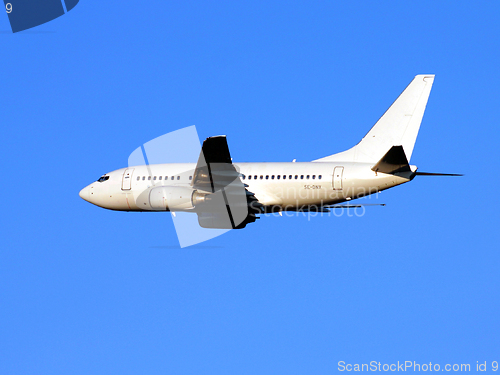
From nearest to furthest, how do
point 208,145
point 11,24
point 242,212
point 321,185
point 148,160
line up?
point 11,24
point 208,145
point 321,185
point 242,212
point 148,160

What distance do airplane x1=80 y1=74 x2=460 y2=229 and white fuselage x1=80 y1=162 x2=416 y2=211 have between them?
0.05 m

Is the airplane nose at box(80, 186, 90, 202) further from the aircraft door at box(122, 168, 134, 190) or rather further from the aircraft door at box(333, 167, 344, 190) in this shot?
the aircraft door at box(333, 167, 344, 190)

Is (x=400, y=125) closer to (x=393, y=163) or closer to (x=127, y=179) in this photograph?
(x=393, y=163)

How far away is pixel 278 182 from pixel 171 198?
19.5ft

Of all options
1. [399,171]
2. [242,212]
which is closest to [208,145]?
[242,212]

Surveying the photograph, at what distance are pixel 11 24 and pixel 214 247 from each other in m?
14.6

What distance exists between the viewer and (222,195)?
31703 mm

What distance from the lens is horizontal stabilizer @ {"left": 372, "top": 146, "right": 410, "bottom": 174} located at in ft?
89.0

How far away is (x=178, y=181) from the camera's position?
113ft

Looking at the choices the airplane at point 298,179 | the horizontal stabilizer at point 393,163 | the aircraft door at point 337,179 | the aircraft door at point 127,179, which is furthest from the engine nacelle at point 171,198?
the horizontal stabilizer at point 393,163

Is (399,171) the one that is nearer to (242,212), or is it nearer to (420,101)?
(420,101)

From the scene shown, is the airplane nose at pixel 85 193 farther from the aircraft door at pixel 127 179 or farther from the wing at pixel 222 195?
the wing at pixel 222 195

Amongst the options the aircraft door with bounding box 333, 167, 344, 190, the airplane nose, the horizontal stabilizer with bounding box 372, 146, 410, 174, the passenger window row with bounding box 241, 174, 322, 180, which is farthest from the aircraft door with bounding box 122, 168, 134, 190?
the horizontal stabilizer with bounding box 372, 146, 410, 174

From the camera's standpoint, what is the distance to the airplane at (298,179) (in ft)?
96.0
